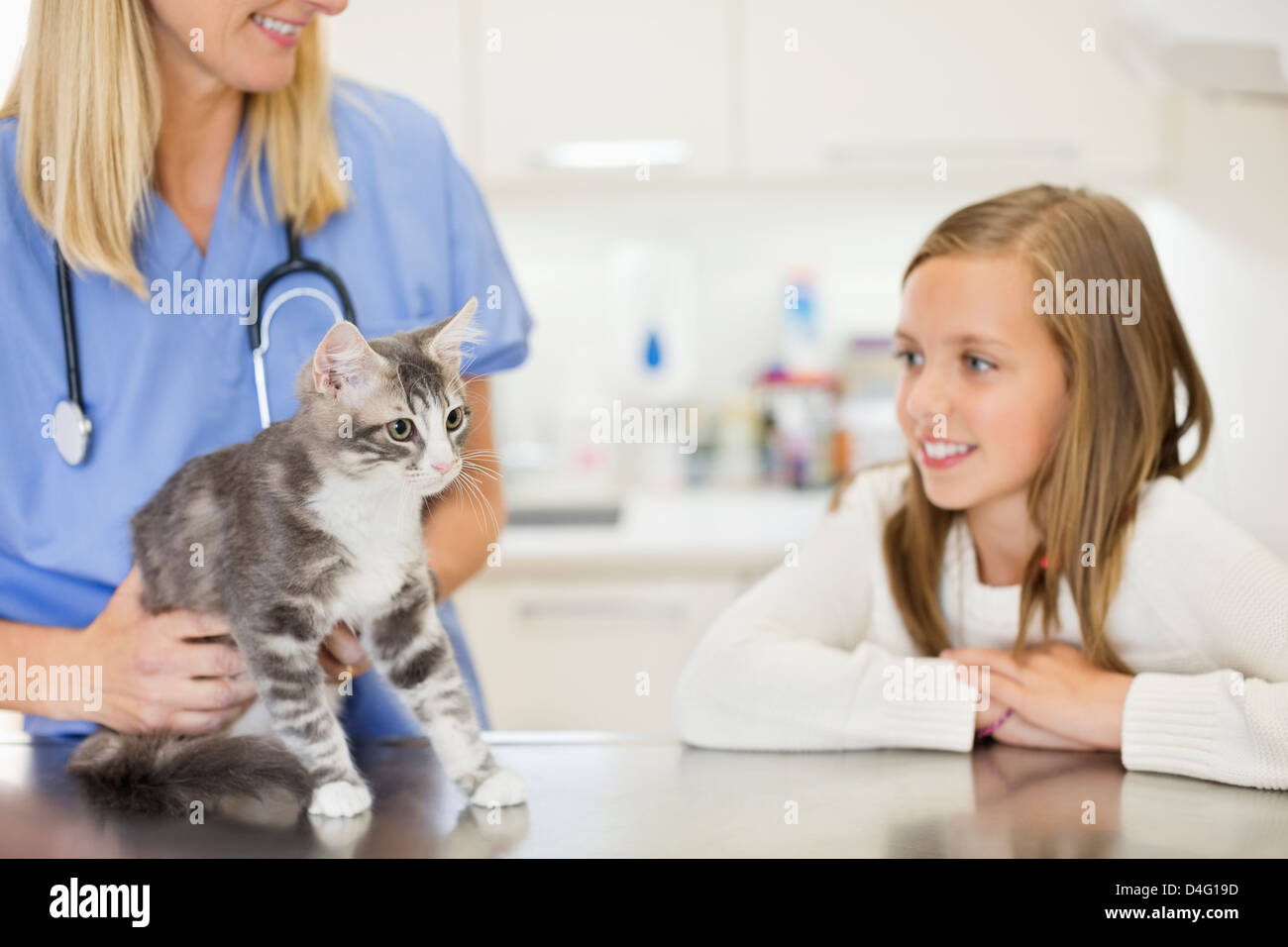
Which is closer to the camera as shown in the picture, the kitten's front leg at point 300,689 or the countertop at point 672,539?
the kitten's front leg at point 300,689

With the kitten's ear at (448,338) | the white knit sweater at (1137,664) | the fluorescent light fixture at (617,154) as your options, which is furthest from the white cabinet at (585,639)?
the kitten's ear at (448,338)

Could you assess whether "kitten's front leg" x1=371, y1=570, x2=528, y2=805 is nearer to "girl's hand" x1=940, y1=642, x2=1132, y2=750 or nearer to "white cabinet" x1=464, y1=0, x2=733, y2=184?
"girl's hand" x1=940, y1=642, x2=1132, y2=750

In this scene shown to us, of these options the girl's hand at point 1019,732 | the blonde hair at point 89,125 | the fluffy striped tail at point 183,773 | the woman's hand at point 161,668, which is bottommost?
the girl's hand at point 1019,732

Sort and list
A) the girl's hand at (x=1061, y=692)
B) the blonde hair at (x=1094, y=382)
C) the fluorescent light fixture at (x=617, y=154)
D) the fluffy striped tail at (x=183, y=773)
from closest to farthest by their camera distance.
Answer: the fluffy striped tail at (x=183, y=773), the girl's hand at (x=1061, y=692), the blonde hair at (x=1094, y=382), the fluorescent light fixture at (x=617, y=154)

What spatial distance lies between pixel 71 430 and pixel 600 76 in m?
1.65

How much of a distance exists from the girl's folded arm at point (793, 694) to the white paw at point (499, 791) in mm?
210

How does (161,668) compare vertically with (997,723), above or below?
above

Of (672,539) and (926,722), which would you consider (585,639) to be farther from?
(926,722)

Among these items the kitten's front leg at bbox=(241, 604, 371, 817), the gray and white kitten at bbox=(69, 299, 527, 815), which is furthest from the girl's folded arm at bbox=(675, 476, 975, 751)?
the kitten's front leg at bbox=(241, 604, 371, 817)

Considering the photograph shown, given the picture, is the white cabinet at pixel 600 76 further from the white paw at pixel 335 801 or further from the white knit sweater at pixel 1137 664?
the white paw at pixel 335 801

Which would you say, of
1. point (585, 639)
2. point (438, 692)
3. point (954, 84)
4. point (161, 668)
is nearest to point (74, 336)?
point (161, 668)

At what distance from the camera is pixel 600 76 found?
2322 mm

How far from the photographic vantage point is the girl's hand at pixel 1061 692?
0.95 meters

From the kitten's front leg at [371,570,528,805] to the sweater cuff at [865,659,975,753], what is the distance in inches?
12.1
